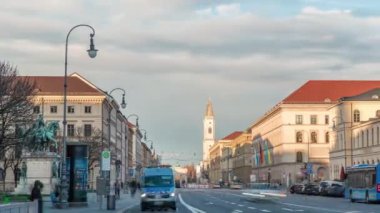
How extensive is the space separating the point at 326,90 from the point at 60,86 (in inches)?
2269

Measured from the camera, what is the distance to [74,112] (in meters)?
134

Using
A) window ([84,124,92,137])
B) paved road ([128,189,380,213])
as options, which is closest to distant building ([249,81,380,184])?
window ([84,124,92,137])

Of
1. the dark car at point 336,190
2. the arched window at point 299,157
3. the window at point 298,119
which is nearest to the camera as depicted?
the dark car at point 336,190

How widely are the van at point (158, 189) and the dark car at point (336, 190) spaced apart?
40282 mm

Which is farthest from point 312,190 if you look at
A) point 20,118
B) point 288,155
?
point 288,155

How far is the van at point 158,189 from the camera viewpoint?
152 ft

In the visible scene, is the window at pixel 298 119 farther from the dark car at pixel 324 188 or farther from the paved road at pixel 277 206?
the paved road at pixel 277 206

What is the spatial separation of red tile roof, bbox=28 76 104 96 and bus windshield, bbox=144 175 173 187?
85708mm

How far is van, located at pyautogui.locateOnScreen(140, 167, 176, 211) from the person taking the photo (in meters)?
46.5

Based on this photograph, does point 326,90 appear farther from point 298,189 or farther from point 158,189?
point 158,189

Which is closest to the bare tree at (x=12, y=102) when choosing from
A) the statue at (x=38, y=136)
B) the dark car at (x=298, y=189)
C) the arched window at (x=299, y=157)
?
the statue at (x=38, y=136)

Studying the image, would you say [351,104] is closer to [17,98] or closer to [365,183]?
[365,183]

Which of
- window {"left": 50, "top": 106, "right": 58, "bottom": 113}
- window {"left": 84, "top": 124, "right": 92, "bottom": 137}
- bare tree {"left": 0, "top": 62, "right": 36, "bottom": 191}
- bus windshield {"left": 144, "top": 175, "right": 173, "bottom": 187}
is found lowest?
bus windshield {"left": 144, "top": 175, "right": 173, "bottom": 187}

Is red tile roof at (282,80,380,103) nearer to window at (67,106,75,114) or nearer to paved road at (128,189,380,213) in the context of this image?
window at (67,106,75,114)
